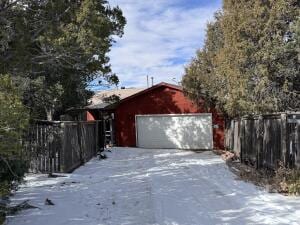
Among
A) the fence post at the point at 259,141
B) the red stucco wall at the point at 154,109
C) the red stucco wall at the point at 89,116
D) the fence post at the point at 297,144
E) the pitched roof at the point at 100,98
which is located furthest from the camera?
the red stucco wall at the point at 89,116

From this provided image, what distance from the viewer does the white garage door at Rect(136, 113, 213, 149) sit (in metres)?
30.2

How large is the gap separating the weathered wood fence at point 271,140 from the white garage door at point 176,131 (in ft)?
37.6

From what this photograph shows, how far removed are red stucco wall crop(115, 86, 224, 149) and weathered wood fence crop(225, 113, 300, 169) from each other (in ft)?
37.5

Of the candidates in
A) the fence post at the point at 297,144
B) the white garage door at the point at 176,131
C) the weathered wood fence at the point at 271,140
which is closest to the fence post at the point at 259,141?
the weathered wood fence at the point at 271,140

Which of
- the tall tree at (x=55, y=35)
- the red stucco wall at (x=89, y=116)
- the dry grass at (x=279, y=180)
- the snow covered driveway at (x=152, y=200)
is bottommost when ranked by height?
the snow covered driveway at (x=152, y=200)

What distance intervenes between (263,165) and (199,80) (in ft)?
39.9

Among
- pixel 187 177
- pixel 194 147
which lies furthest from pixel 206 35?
pixel 187 177

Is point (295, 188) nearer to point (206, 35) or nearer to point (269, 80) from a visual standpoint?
point (269, 80)

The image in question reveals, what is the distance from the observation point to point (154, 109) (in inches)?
1242

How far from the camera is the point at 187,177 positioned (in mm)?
14508

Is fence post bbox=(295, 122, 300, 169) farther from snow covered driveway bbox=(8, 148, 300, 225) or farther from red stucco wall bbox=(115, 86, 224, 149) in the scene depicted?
red stucco wall bbox=(115, 86, 224, 149)

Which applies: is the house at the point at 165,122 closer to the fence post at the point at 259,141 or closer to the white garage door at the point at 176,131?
the white garage door at the point at 176,131

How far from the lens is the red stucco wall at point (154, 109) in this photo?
30.1 meters

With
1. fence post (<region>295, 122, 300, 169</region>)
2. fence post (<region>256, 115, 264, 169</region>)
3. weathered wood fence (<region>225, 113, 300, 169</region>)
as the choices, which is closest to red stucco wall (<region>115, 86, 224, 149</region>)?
weathered wood fence (<region>225, 113, 300, 169</region>)
